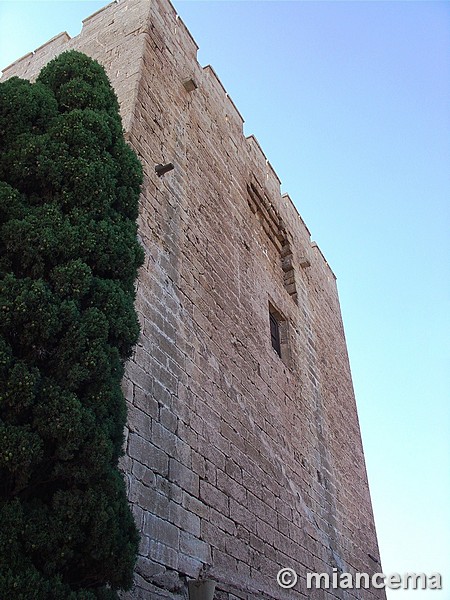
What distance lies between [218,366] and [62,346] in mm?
2478

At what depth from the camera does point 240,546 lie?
14.5ft

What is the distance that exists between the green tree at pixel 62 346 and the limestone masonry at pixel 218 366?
88cm

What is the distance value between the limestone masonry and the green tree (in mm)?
881

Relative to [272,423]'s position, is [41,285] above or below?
below

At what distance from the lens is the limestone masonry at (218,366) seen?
12.8 ft

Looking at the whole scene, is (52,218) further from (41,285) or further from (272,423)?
(272,423)

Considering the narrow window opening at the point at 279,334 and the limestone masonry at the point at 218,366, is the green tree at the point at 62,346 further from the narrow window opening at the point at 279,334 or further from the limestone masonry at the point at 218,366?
the narrow window opening at the point at 279,334

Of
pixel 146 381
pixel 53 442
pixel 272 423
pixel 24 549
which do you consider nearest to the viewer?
pixel 24 549

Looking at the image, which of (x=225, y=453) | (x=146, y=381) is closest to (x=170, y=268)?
(x=146, y=381)

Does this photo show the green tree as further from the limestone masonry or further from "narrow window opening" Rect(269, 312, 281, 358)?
"narrow window opening" Rect(269, 312, 281, 358)

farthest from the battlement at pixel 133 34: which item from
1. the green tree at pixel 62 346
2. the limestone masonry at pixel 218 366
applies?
the green tree at pixel 62 346

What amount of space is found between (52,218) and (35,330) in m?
0.69

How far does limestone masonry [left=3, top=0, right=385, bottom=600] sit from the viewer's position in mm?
3912

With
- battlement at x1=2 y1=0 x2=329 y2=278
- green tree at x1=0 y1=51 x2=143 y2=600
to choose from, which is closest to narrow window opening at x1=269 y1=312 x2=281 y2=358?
battlement at x1=2 y1=0 x2=329 y2=278
